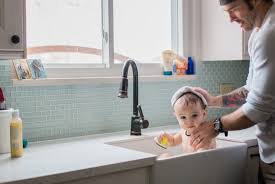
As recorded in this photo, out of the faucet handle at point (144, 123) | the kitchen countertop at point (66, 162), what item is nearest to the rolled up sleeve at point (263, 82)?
the kitchen countertop at point (66, 162)

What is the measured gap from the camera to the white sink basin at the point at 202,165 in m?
1.79

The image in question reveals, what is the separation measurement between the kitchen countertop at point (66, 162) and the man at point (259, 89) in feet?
1.15

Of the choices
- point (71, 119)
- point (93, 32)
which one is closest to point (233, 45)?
point (93, 32)

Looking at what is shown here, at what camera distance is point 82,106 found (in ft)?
7.82

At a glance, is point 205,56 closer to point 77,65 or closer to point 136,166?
point 77,65

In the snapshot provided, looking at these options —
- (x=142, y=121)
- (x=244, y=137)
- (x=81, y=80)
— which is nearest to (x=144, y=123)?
(x=142, y=121)

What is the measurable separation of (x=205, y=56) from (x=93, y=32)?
0.78m

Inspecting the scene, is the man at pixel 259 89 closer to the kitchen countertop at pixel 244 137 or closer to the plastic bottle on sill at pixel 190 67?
the kitchen countertop at pixel 244 137

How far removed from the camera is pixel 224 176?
6.75 feet

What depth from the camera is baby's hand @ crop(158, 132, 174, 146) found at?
2.25m

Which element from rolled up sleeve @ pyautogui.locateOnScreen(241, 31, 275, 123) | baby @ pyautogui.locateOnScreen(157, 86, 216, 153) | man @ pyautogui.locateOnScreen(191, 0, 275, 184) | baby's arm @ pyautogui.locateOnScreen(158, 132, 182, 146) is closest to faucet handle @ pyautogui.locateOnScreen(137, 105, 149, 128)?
baby's arm @ pyautogui.locateOnScreen(158, 132, 182, 146)

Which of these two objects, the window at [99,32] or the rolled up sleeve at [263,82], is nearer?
the rolled up sleeve at [263,82]

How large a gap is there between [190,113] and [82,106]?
0.64 metres

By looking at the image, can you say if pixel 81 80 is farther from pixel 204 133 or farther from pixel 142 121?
pixel 204 133
